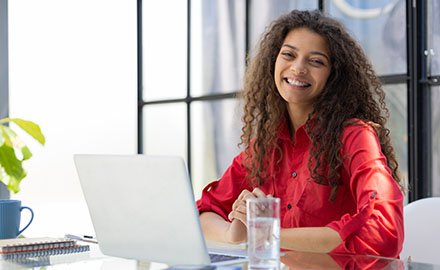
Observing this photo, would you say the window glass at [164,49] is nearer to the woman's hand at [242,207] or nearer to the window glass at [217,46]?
the window glass at [217,46]

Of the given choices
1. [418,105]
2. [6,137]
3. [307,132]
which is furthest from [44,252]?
[418,105]

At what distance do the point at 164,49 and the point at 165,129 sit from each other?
25.8 inches

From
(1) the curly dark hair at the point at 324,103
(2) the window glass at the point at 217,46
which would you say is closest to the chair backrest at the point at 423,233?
(1) the curly dark hair at the point at 324,103

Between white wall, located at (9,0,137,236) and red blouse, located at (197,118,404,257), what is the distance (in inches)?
113

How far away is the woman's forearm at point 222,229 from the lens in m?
1.47

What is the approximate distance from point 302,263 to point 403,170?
1949mm

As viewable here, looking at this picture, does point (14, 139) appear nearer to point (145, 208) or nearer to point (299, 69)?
point (299, 69)

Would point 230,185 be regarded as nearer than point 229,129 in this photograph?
Yes

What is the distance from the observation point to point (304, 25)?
188 centimetres

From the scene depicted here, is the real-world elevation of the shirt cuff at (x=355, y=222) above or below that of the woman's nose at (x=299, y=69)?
below

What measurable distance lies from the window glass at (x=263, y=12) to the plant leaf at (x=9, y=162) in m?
1.70

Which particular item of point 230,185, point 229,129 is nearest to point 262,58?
point 230,185

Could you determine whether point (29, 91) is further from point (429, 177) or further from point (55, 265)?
point (55, 265)

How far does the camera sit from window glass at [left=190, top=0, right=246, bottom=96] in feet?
13.2
